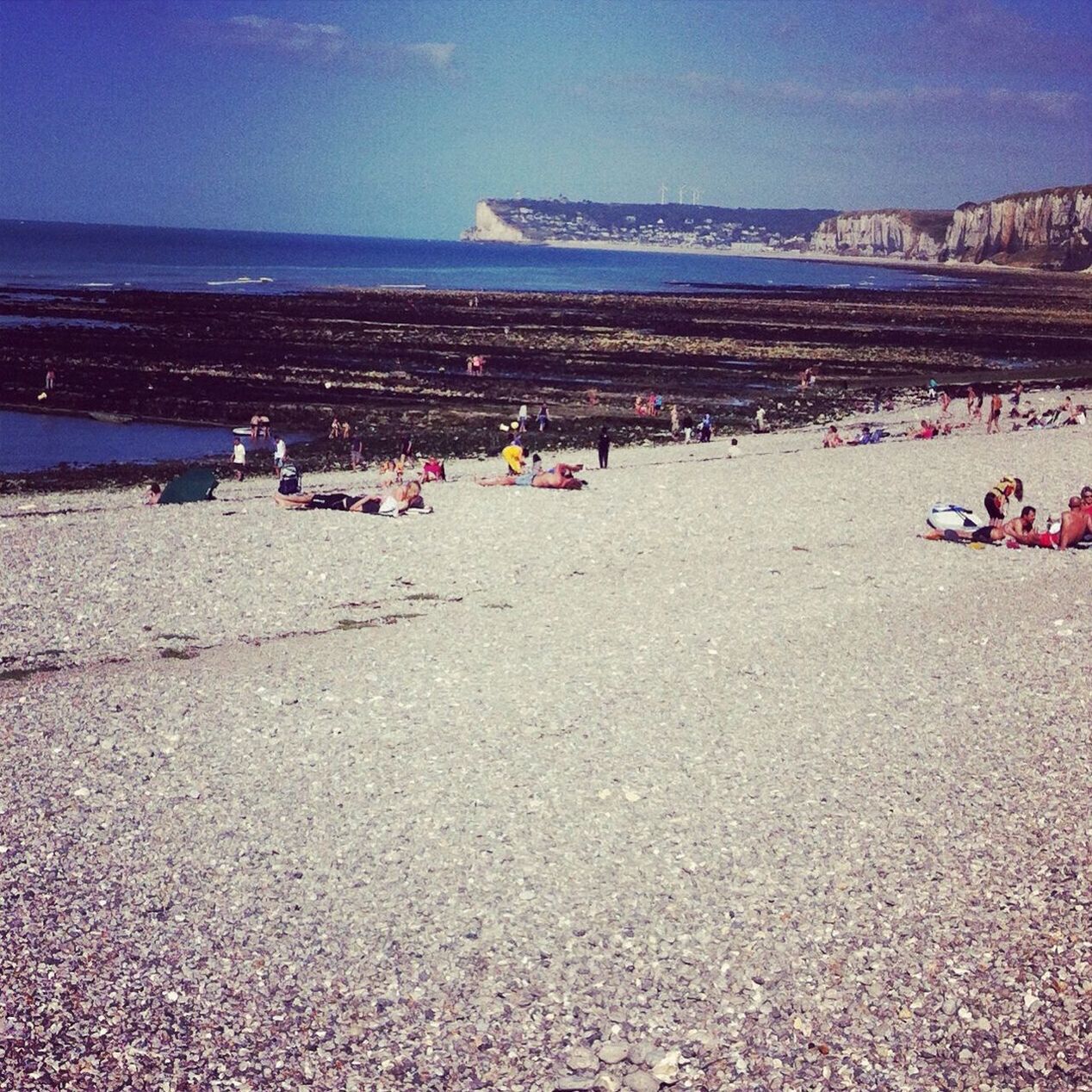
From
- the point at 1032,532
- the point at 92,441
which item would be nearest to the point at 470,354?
the point at 92,441

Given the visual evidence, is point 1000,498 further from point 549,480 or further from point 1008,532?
point 549,480

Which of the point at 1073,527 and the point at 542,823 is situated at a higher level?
the point at 1073,527

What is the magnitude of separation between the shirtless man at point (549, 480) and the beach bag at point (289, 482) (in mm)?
4343

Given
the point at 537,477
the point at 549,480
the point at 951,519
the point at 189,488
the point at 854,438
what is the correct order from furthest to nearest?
1. the point at 854,438
2. the point at 537,477
3. the point at 549,480
4. the point at 189,488
5. the point at 951,519

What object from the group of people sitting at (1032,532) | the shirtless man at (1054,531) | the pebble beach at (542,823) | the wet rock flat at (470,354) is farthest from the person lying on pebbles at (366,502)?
the shirtless man at (1054,531)

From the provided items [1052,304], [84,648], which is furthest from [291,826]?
[1052,304]

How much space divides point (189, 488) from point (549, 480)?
23.7 feet

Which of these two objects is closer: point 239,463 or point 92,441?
point 239,463

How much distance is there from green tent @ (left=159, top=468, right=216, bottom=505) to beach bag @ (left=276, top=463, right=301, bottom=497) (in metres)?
2.29

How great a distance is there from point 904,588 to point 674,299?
273 ft

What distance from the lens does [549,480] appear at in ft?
77.7

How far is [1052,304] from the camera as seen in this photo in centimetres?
9944

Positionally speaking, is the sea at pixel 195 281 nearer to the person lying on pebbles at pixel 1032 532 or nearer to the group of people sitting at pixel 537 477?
the group of people sitting at pixel 537 477

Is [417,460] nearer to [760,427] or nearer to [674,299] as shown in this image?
[760,427]
